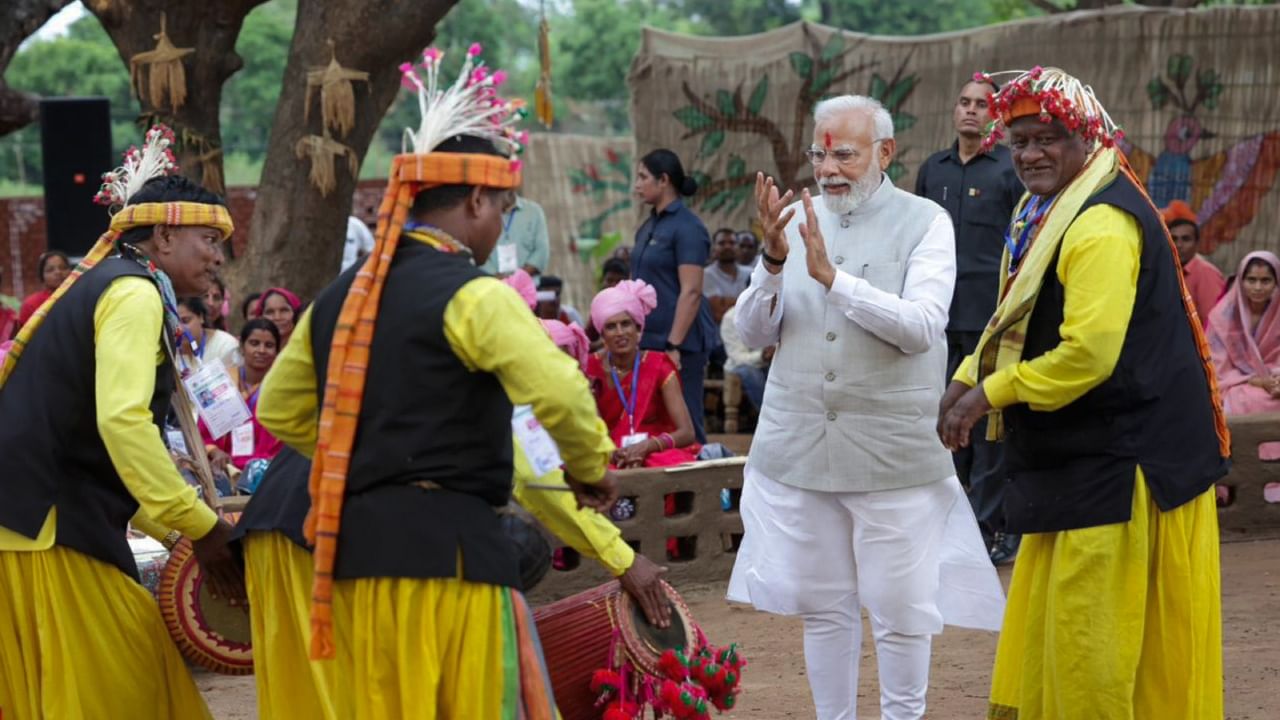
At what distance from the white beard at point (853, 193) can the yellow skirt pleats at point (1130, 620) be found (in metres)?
1.28

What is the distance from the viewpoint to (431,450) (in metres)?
3.74

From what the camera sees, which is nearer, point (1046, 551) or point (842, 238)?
point (1046, 551)

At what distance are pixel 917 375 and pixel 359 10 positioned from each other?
20.5 feet

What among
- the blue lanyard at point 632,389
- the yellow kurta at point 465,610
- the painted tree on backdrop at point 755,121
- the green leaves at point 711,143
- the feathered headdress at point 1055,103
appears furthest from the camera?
the green leaves at point 711,143

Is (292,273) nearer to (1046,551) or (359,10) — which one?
(359,10)

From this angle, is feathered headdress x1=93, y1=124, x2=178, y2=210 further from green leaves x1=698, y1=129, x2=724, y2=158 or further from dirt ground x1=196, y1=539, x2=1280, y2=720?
green leaves x1=698, y1=129, x2=724, y2=158

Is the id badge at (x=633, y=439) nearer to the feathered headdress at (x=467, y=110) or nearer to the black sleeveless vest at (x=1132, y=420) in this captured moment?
the black sleeveless vest at (x=1132, y=420)

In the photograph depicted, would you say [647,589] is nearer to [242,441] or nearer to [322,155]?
[242,441]

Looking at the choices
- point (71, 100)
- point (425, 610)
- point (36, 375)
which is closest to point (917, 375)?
point (425, 610)

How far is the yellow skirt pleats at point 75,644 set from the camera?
4477mm

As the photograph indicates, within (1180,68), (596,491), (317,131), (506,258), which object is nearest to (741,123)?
(1180,68)

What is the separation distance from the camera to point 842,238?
17.7 ft

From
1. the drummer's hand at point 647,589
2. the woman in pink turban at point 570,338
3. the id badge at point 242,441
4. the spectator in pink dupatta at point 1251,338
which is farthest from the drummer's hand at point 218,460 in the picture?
the spectator in pink dupatta at point 1251,338

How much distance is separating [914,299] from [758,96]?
418 inches
